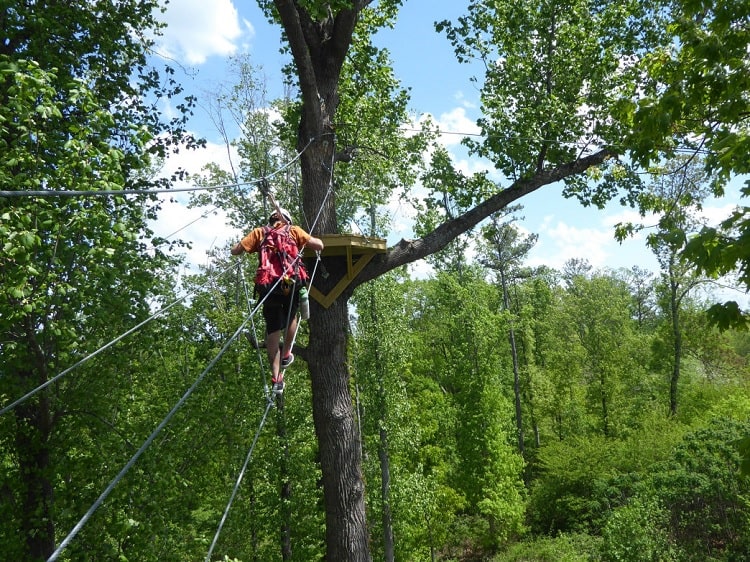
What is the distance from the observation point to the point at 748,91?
3854 mm

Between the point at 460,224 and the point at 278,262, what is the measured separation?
2674mm

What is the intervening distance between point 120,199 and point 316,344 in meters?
2.55

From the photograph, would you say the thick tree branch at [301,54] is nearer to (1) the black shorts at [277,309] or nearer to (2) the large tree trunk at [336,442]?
(2) the large tree trunk at [336,442]

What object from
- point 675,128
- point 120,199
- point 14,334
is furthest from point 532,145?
point 14,334

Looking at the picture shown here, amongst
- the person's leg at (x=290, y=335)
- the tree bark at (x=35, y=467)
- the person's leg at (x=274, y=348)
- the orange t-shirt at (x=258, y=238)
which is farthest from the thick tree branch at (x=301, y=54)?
the tree bark at (x=35, y=467)

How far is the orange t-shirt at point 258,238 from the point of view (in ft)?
15.5

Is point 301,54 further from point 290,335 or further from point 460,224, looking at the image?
point 290,335

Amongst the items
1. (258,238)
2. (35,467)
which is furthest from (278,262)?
(35,467)

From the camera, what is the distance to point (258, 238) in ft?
15.9

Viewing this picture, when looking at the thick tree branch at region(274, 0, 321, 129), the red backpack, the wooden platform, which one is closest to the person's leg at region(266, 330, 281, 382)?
the red backpack

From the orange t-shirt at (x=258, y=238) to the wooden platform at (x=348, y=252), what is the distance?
0.77 metres

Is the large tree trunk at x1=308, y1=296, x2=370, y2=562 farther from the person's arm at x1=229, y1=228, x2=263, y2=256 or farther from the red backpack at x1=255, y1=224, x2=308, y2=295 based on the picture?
the person's arm at x1=229, y1=228, x2=263, y2=256

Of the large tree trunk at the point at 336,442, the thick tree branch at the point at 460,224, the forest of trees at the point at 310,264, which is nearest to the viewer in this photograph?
the forest of trees at the point at 310,264

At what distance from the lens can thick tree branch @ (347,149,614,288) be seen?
648 cm
